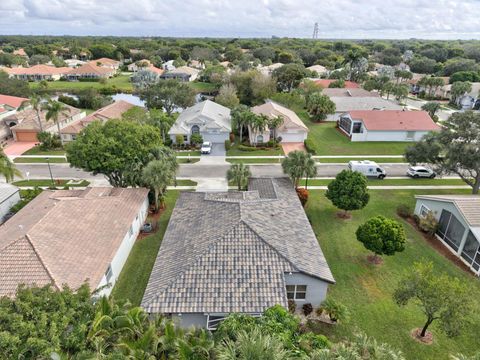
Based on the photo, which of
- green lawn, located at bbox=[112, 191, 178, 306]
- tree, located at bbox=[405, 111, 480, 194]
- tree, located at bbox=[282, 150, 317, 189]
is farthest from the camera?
tree, located at bbox=[282, 150, 317, 189]

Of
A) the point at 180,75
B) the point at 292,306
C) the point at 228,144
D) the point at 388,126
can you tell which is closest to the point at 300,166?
the point at 292,306

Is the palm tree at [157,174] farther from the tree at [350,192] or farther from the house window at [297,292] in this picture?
the tree at [350,192]

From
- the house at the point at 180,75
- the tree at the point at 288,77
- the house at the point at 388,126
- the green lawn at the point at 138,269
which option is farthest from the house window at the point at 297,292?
the house at the point at 180,75

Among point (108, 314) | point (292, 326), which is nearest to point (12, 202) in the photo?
point (108, 314)

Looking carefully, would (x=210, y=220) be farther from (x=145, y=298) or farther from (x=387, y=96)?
(x=387, y=96)

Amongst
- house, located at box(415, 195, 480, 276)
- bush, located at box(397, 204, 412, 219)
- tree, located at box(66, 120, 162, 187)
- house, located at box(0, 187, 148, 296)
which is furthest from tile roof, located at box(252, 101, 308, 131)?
house, located at box(0, 187, 148, 296)

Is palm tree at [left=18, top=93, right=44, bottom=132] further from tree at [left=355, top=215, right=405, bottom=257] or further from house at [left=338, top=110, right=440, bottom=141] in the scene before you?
house at [left=338, top=110, right=440, bottom=141]
